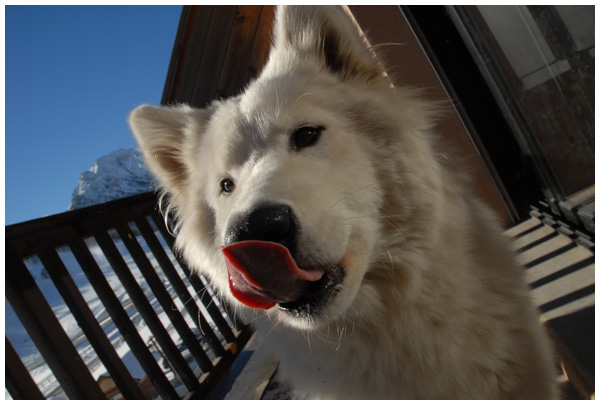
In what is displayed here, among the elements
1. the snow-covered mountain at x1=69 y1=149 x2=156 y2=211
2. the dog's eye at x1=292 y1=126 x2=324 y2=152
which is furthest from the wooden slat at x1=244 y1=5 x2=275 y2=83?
the snow-covered mountain at x1=69 y1=149 x2=156 y2=211

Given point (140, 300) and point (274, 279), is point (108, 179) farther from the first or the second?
point (274, 279)

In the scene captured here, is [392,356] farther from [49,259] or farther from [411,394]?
[49,259]

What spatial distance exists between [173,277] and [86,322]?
890 millimetres

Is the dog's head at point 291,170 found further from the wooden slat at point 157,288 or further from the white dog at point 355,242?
the wooden slat at point 157,288

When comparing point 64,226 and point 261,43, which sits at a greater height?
point 261,43

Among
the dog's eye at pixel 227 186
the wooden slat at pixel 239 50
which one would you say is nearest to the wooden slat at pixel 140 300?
the dog's eye at pixel 227 186

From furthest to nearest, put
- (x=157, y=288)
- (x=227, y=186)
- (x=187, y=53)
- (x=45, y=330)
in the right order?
(x=187, y=53), (x=157, y=288), (x=45, y=330), (x=227, y=186)

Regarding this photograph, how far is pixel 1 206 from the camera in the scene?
1754mm

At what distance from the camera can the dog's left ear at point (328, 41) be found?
170cm

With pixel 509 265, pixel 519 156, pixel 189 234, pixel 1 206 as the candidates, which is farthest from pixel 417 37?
pixel 1 206

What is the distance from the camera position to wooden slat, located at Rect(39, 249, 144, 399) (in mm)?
2184

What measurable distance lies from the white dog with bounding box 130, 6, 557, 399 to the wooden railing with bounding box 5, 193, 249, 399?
3.18 feet

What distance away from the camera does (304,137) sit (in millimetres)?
1439

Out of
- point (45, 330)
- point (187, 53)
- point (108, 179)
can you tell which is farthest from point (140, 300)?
point (108, 179)
